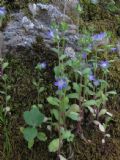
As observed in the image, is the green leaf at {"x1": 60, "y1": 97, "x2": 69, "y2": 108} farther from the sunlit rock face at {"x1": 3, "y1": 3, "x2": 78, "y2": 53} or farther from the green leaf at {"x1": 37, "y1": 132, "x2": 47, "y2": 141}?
the sunlit rock face at {"x1": 3, "y1": 3, "x2": 78, "y2": 53}

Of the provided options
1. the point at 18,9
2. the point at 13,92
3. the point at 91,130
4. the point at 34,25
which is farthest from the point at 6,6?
the point at 91,130

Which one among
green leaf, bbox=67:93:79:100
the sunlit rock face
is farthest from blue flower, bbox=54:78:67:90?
the sunlit rock face

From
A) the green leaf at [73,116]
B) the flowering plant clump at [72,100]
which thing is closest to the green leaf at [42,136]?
the flowering plant clump at [72,100]

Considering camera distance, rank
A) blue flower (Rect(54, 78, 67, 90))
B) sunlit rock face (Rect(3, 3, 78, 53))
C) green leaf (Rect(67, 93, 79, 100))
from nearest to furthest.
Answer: blue flower (Rect(54, 78, 67, 90)), green leaf (Rect(67, 93, 79, 100)), sunlit rock face (Rect(3, 3, 78, 53))

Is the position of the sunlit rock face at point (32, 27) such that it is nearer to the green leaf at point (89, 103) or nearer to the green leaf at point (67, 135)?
the green leaf at point (89, 103)

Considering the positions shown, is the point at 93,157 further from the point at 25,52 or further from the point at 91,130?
the point at 25,52

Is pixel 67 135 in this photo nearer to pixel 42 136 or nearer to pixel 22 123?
pixel 42 136

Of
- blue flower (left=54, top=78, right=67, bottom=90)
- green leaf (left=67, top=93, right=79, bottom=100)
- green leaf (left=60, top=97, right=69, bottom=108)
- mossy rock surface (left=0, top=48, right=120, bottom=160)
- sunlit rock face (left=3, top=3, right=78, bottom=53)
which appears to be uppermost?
sunlit rock face (left=3, top=3, right=78, bottom=53)
